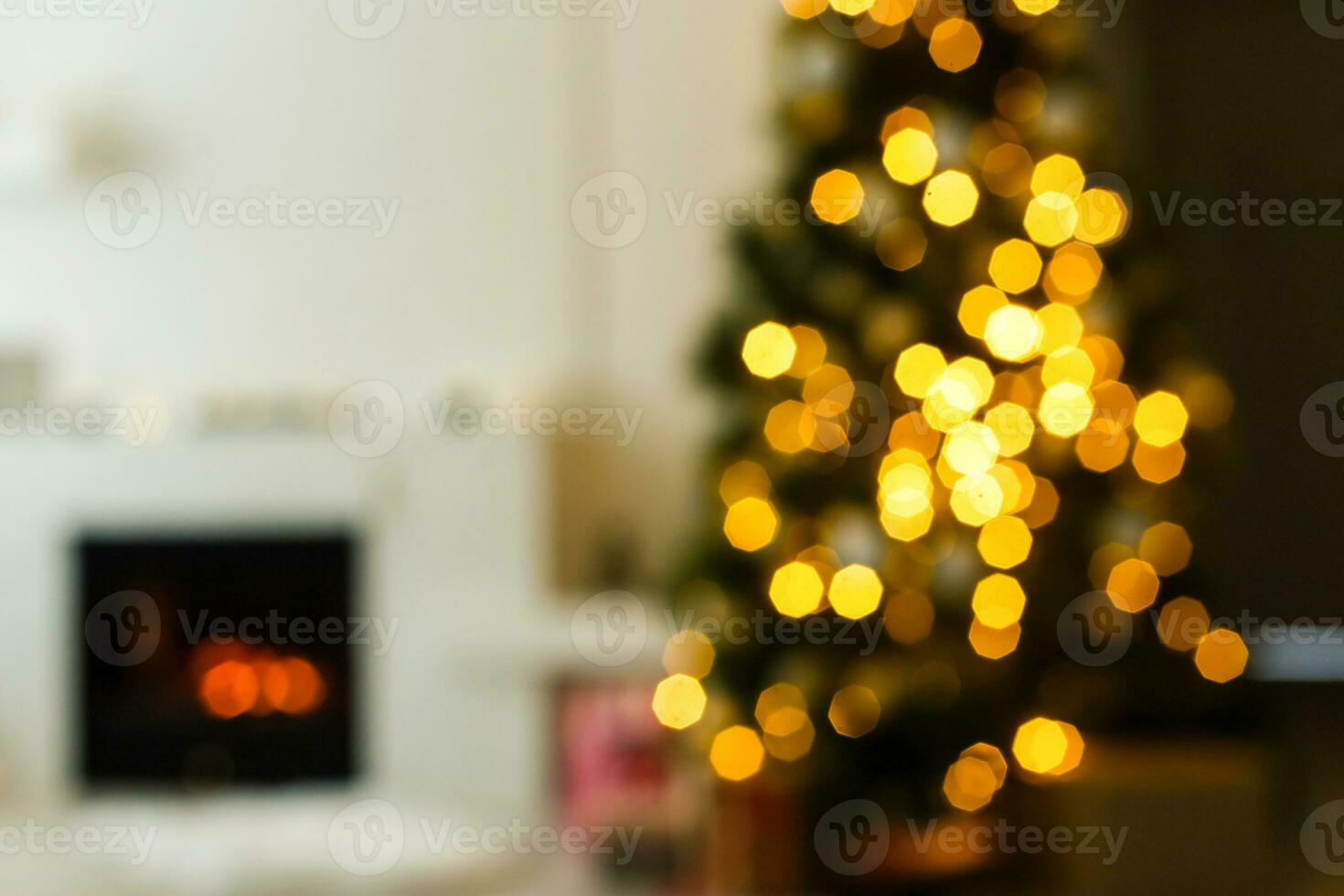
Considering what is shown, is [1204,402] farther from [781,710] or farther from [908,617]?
[781,710]

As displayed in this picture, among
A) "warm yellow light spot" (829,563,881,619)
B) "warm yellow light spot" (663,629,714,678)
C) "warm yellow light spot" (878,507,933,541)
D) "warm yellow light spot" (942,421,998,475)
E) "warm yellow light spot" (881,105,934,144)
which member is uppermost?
"warm yellow light spot" (881,105,934,144)

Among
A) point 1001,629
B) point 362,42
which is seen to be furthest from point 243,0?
point 1001,629

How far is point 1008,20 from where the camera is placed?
108 inches

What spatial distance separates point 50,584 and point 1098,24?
3.18 m

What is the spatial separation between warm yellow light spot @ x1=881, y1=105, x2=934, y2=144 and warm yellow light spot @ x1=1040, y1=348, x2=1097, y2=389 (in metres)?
0.52

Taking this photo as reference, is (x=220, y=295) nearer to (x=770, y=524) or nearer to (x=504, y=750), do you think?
(x=504, y=750)

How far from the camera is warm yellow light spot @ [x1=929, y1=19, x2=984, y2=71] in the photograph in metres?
2.74

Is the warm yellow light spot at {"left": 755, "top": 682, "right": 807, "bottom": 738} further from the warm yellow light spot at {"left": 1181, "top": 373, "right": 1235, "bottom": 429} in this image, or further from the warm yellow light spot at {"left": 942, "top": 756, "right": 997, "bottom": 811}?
the warm yellow light spot at {"left": 1181, "top": 373, "right": 1235, "bottom": 429}

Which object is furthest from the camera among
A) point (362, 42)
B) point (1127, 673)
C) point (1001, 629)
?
point (362, 42)
